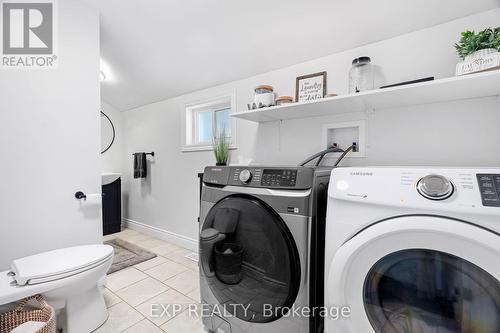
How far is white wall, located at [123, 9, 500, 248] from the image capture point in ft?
3.78

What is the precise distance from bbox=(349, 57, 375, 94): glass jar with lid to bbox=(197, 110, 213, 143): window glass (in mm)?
1626

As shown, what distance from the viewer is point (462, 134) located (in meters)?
1.18

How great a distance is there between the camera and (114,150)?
3.36 m

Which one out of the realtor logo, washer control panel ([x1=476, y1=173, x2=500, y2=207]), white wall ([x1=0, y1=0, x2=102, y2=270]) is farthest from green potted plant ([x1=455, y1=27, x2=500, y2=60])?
the realtor logo

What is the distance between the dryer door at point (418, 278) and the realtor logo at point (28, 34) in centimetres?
211

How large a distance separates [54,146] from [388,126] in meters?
2.16

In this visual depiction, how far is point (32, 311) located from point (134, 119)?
2.55 meters

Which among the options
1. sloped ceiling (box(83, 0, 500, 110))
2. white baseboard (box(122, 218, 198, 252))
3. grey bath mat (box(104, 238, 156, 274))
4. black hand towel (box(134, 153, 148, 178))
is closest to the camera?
sloped ceiling (box(83, 0, 500, 110))

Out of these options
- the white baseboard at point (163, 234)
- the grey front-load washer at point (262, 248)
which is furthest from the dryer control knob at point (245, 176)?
the white baseboard at point (163, 234)

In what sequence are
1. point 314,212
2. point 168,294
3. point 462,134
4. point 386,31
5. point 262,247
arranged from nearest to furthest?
point 314,212, point 262,247, point 462,134, point 386,31, point 168,294

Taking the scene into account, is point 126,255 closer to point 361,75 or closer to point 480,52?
point 361,75

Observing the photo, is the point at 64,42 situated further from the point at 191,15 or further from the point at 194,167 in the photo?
the point at 194,167

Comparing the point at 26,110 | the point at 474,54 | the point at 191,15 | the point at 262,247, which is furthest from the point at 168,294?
the point at 474,54

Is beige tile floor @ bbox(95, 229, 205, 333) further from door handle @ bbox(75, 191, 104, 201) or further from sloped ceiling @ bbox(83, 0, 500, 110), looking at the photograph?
sloped ceiling @ bbox(83, 0, 500, 110)
